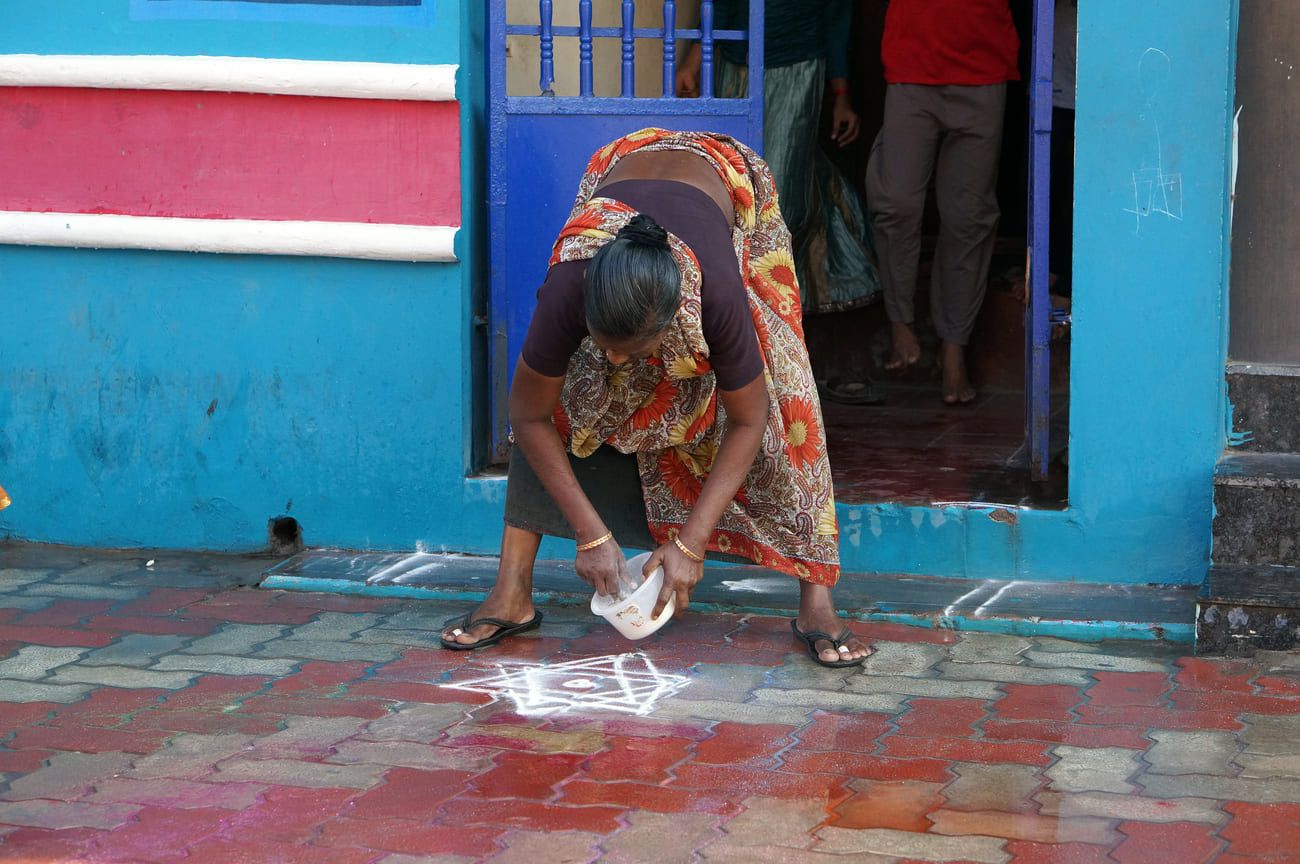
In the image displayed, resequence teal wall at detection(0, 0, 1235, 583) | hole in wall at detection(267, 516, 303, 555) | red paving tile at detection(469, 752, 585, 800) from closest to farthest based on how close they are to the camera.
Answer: red paving tile at detection(469, 752, 585, 800) → teal wall at detection(0, 0, 1235, 583) → hole in wall at detection(267, 516, 303, 555)

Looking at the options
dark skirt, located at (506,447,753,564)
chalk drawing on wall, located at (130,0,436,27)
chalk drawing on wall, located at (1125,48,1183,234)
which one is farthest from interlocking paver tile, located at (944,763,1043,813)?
chalk drawing on wall, located at (130,0,436,27)

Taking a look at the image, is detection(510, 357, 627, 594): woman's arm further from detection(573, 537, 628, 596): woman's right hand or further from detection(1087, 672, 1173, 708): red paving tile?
detection(1087, 672, 1173, 708): red paving tile

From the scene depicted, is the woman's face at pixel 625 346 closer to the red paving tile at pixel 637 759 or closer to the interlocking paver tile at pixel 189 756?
the red paving tile at pixel 637 759

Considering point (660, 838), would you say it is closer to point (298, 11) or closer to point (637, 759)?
point (637, 759)

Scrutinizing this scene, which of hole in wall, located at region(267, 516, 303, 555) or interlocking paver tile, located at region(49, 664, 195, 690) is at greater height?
hole in wall, located at region(267, 516, 303, 555)

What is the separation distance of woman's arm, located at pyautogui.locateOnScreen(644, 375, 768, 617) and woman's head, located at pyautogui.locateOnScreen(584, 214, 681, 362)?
0.37 metres

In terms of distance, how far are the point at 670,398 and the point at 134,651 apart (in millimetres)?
1488

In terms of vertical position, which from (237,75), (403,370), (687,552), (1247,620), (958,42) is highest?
(958,42)

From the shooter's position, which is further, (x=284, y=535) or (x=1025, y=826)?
(x=284, y=535)

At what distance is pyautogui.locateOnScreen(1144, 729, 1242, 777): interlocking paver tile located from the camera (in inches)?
123

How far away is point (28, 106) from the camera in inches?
185

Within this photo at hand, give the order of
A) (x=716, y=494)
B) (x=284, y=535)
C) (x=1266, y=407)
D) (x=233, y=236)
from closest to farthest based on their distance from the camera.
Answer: (x=716, y=494)
(x=1266, y=407)
(x=233, y=236)
(x=284, y=535)

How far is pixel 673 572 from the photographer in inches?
137

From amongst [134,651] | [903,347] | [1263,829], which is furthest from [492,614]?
[903,347]
